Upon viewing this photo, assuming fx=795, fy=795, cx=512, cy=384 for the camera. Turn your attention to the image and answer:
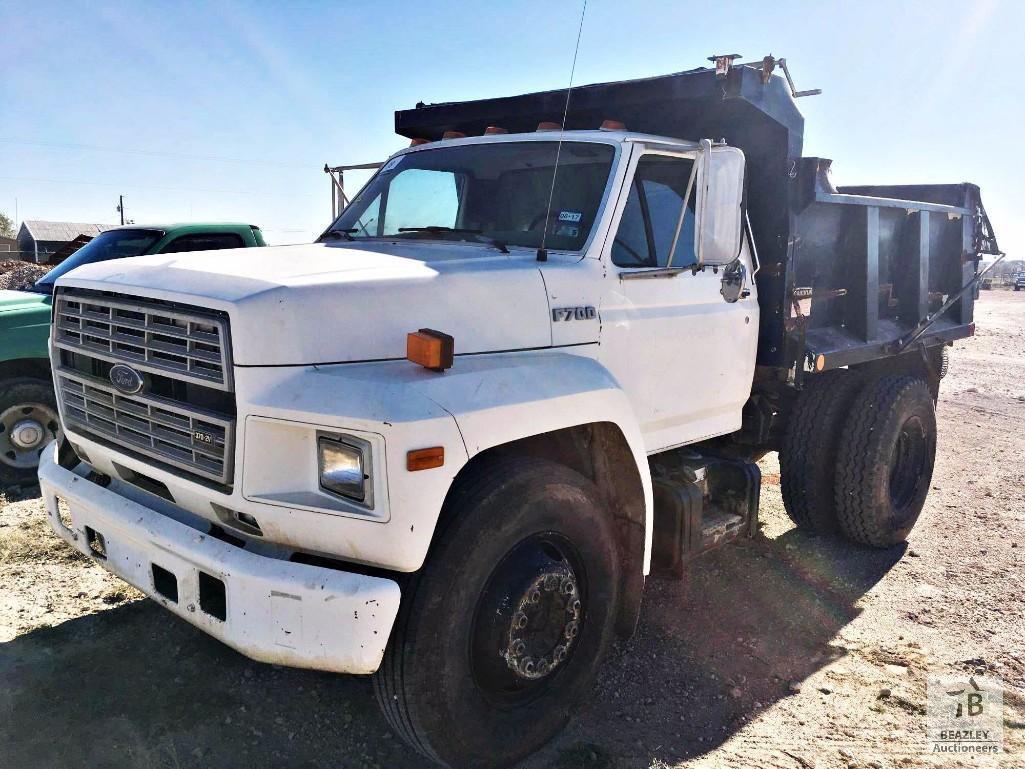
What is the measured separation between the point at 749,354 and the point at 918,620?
170cm

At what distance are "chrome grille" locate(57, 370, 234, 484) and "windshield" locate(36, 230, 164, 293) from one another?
11.4 feet

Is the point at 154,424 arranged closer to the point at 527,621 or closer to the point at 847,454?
the point at 527,621

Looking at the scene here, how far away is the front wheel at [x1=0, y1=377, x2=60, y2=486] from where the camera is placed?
5723mm

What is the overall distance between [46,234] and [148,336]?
192 ft

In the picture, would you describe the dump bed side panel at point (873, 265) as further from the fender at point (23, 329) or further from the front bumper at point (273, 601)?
the fender at point (23, 329)

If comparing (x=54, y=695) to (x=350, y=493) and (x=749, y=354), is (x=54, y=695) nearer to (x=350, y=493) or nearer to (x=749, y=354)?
(x=350, y=493)

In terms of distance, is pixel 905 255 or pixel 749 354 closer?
pixel 749 354

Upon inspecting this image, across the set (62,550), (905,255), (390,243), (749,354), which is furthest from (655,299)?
(62,550)

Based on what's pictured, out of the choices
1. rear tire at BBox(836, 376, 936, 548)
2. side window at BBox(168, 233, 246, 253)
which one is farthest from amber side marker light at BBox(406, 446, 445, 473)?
side window at BBox(168, 233, 246, 253)

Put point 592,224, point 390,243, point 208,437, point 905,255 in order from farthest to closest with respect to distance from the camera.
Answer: point 905,255 < point 390,243 < point 592,224 < point 208,437

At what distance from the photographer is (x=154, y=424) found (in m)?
2.90

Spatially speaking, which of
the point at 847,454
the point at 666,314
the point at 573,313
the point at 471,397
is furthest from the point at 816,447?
the point at 471,397

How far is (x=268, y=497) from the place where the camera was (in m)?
2.53

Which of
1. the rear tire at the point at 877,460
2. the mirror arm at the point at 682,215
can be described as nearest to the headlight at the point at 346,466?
the mirror arm at the point at 682,215
